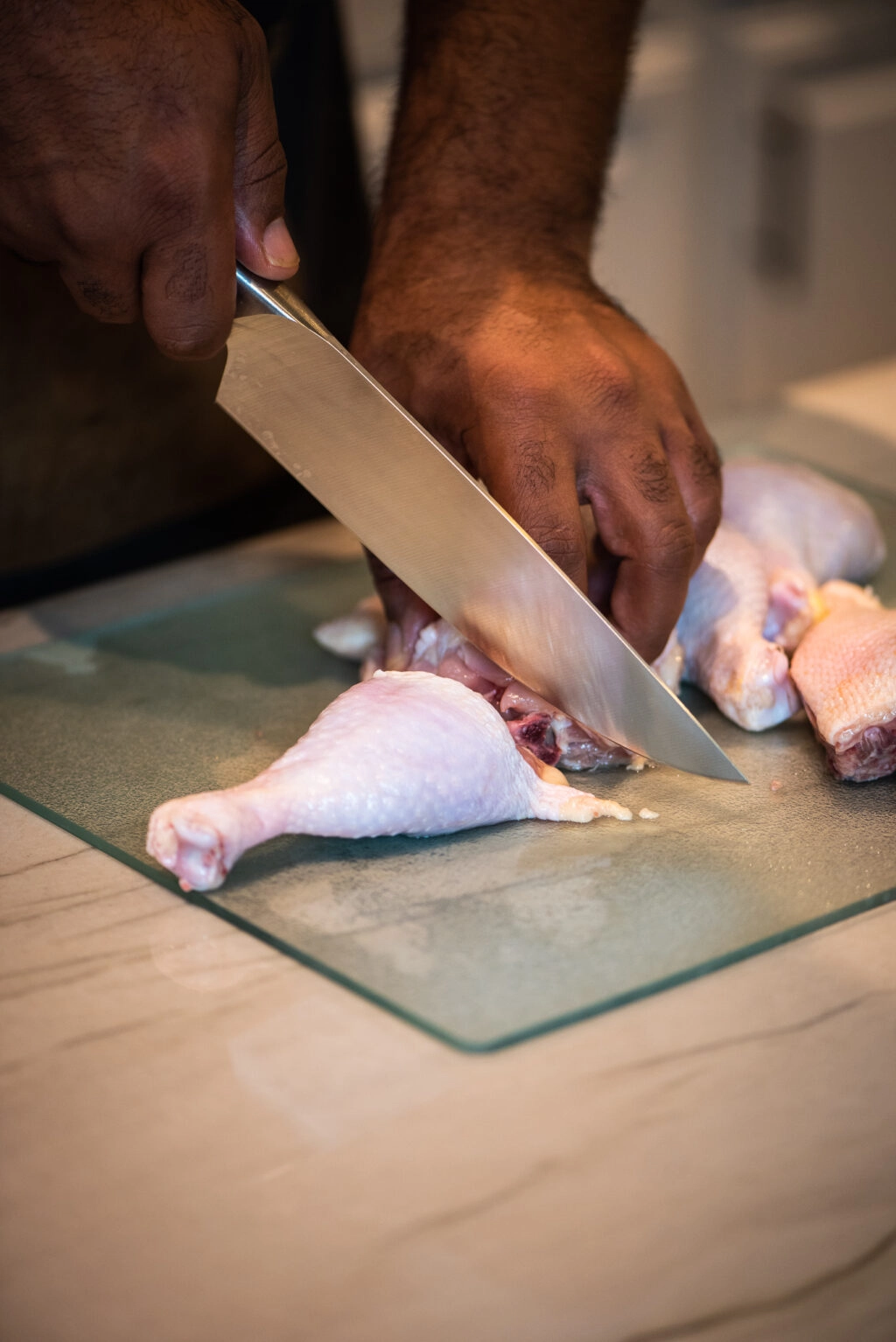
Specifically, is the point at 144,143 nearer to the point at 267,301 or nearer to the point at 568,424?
the point at 267,301

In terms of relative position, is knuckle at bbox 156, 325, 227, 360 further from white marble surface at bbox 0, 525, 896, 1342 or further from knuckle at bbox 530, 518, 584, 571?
white marble surface at bbox 0, 525, 896, 1342

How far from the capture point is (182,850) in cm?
96

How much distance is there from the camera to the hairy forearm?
138 cm

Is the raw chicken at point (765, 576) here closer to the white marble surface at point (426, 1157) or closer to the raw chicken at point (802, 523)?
the raw chicken at point (802, 523)

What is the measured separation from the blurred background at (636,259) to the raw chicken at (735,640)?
675 mm

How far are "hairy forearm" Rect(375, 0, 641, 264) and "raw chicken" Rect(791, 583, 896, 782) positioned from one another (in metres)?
0.45

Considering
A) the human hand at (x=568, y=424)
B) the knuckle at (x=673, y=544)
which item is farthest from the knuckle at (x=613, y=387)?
the knuckle at (x=673, y=544)

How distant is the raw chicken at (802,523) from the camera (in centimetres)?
146

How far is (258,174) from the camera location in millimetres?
1077

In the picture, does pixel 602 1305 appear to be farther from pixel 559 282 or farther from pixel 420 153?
pixel 420 153

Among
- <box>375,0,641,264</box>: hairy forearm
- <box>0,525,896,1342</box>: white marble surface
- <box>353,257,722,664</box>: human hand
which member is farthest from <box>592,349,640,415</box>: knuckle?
<box>0,525,896,1342</box>: white marble surface

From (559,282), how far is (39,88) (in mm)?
507

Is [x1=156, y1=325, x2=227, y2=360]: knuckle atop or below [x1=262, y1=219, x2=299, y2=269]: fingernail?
below

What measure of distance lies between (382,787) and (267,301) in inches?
16.2
